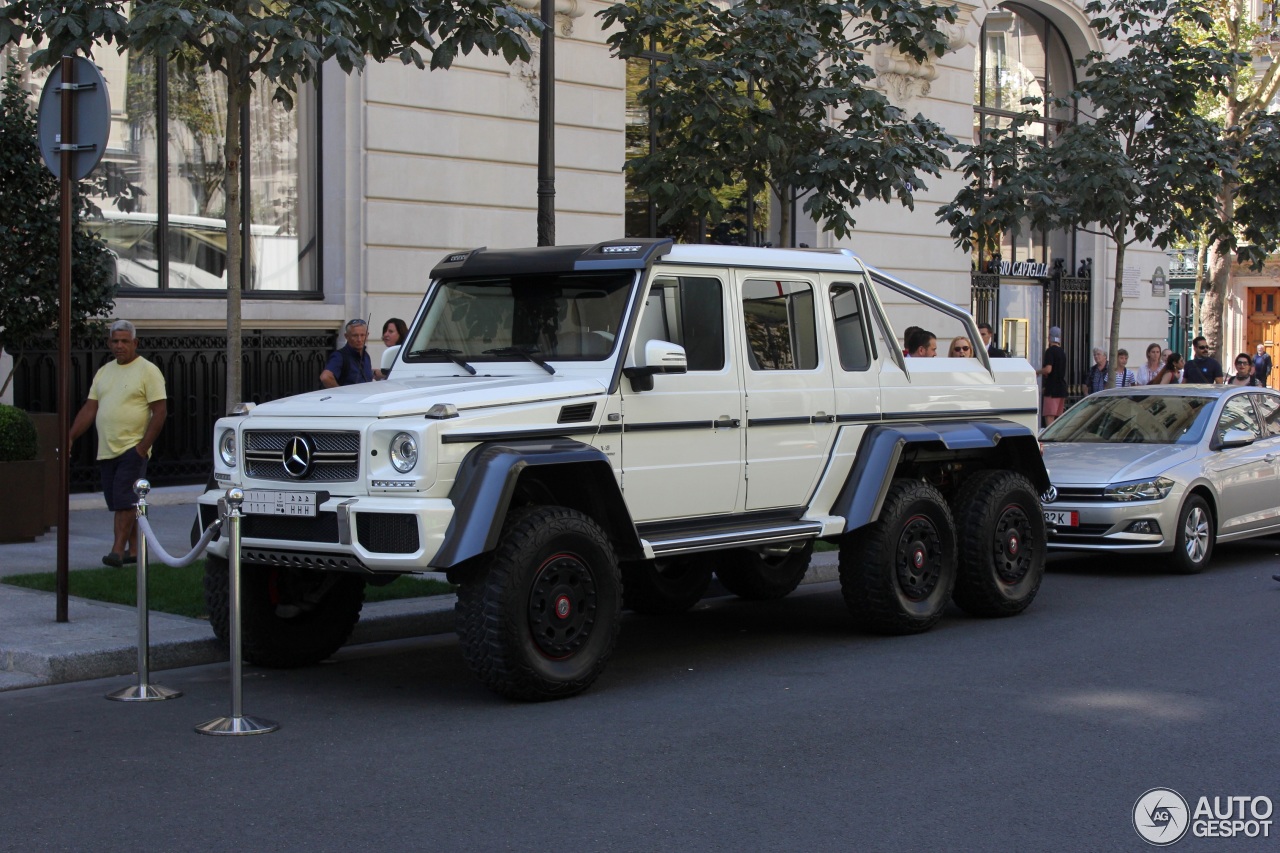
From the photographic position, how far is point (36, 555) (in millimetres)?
11469

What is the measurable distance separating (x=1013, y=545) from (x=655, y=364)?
364 centimetres

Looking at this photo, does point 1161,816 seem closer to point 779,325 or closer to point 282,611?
point 779,325

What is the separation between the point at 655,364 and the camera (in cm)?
749

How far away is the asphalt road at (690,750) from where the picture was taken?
17.2 ft

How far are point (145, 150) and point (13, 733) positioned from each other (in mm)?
9958

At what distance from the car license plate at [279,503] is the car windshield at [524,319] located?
4.73 feet

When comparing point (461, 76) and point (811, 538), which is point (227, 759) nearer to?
point (811, 538)

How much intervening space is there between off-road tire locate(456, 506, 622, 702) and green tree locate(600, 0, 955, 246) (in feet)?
22.0

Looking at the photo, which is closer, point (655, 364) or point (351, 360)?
point (655, 364)

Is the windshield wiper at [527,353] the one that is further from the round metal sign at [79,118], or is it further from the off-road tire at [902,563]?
the round metal sign at [79,118]

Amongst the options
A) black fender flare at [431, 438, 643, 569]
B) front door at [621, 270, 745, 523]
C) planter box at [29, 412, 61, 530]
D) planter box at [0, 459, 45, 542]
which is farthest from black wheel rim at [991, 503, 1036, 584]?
planter box at [29, 412, 61, 530]

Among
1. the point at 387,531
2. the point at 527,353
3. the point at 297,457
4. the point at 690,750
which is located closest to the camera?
the point at 690,750

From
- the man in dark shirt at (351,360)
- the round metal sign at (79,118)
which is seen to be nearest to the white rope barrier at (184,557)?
the round metal sign at (79,118)

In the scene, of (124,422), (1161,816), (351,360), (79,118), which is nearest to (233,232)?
(79,118)
